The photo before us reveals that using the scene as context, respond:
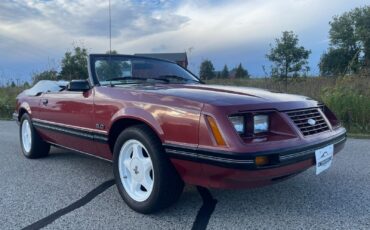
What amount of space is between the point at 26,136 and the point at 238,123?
4.08 meters

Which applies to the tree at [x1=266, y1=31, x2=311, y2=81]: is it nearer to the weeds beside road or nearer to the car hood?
the weeds beside road

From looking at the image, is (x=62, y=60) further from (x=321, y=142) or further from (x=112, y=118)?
(x=321, y=142)

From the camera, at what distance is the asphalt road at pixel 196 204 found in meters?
2.79

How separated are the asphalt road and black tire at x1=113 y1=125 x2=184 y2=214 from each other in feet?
0.38

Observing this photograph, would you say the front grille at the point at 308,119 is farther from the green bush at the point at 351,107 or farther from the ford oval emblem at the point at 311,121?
the green bush at the point at 351,107

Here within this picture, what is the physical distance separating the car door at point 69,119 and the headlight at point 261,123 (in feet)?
5.49

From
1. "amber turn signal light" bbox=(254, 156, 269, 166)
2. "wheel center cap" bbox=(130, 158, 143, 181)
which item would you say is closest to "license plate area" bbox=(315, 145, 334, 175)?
"amber turn signal light" bbox=(254, 156, 269, 166)

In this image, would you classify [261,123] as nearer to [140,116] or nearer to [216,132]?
[216,132]

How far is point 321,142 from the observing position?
113 inches

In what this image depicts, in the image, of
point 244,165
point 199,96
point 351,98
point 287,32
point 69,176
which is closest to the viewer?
point 244,165

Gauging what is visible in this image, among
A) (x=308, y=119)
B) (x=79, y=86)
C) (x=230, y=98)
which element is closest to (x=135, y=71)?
(x=79, y=86)

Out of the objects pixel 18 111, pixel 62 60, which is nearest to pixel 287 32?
pixel 62 60

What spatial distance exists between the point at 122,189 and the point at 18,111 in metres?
3.27

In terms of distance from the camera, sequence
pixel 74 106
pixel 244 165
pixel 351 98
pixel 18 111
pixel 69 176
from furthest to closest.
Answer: pixel 351 98 → pixel 18 111 → pixel 69 176 → pixel 74 106 → pixel 244 165
